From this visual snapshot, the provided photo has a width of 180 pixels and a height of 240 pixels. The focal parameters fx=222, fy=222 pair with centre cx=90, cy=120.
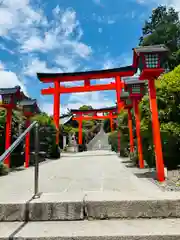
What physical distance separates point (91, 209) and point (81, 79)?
58.7ft

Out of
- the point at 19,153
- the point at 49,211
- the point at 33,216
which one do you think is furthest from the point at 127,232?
the point at 19,153

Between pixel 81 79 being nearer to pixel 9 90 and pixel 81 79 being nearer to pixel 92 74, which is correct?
pixel 92 74

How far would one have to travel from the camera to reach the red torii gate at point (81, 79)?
63.2 feet

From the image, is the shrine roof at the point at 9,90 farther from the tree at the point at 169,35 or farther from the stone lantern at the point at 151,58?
the tree at the point at 169,35

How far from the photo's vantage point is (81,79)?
19.8 metres

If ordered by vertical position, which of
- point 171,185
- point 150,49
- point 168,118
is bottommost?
point 171,185

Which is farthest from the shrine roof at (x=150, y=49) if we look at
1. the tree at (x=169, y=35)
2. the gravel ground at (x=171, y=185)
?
the tree at (x=169, y=35)

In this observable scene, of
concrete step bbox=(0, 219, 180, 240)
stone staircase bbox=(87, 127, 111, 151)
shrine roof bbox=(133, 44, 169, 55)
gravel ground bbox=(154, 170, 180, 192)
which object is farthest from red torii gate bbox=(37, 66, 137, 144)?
stone staircase bbox=(87, 127, 111, 151)

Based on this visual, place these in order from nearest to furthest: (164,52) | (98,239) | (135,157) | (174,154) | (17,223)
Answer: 1. (98,239)
2. (17,223)
3. (164,52)
4. (174,154)
5. (135,157)

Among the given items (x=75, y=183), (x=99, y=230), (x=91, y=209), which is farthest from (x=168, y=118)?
(x=99, y=230)

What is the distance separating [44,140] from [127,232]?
44.1ft

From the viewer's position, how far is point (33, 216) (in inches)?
101

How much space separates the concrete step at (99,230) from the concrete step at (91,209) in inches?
3.0

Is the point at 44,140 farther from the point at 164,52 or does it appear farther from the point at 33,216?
the point at 33,216
